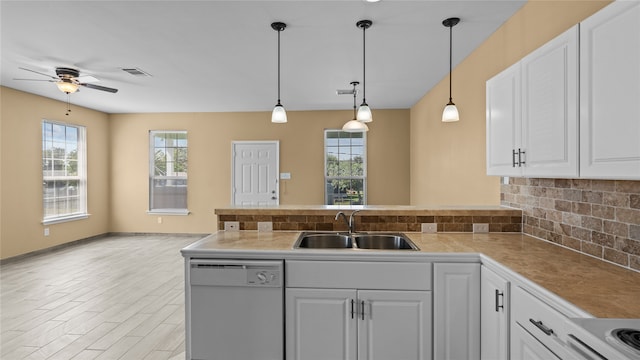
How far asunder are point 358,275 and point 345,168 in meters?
4.63

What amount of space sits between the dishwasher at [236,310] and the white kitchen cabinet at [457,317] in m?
0.94

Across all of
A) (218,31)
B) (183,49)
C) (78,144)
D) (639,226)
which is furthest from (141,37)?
(78,144)

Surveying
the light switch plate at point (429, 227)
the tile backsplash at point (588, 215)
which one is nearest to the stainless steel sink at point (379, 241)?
the light switch plate at point (429, 227)

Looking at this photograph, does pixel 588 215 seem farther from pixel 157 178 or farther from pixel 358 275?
pixel 157 178

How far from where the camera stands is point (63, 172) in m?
5.75

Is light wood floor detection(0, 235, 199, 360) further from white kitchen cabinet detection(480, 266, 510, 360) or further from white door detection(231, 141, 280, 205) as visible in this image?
white kitchen cabinet detection(480, 266, 510, 360)

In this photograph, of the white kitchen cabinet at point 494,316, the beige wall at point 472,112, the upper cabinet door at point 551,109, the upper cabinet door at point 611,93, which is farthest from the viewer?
the beige wall at point 472,112

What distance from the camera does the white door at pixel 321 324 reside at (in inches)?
74.9

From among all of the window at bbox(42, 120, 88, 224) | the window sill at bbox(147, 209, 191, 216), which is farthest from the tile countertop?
the window at bbox(42, 120, 88, 224)

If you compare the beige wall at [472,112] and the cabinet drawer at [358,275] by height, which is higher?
the beige wall at [472,112]

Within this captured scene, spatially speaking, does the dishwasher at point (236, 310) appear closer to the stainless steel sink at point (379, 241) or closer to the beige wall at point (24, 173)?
the stainless steel sink at point (379, 241)

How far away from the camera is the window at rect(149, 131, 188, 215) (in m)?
6.75

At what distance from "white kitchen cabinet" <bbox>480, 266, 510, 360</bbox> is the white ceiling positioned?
2.08 metres

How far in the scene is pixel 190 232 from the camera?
6707 mm
